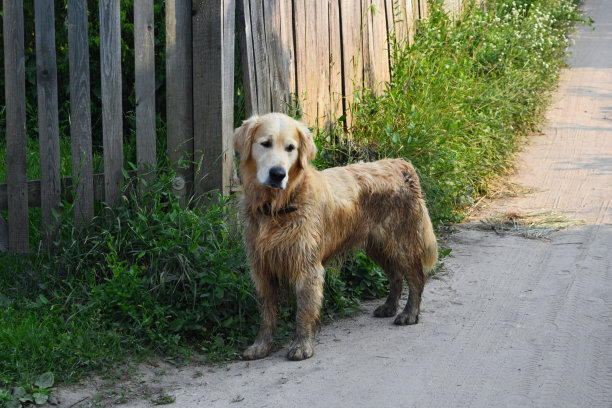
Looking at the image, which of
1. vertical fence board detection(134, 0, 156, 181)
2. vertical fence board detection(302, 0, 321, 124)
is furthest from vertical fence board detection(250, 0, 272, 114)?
vertical fence board detection(134, 0, 156, 181)

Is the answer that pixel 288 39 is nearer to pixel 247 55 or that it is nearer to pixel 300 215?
pixel 247 55

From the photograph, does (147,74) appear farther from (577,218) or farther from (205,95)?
(577,218)

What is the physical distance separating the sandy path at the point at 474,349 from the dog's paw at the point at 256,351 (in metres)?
0.07

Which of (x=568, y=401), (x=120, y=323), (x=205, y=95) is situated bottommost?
(x=568, y=401)

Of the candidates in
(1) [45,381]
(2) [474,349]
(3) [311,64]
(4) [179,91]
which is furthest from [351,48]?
(1) [45,381]

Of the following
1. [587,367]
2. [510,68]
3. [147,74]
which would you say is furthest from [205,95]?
[510,68]

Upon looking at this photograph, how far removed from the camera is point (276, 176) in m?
4.07

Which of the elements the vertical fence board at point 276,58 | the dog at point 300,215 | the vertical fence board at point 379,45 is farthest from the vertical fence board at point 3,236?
the vertical fence board at point 379,45

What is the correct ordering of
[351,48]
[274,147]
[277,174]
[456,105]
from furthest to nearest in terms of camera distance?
[456,105] < [351,48] < [274,147] < [277,174]

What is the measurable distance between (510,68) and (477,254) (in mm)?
4349

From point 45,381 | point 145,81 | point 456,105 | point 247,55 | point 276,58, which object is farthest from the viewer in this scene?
point 456,105

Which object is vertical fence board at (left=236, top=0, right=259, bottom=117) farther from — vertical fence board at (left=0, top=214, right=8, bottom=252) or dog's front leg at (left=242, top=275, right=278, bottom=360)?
vertical fence board at (left=0, top=214, right=8, bottom=252)

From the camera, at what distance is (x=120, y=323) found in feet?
14.3

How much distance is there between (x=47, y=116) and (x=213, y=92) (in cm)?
115
